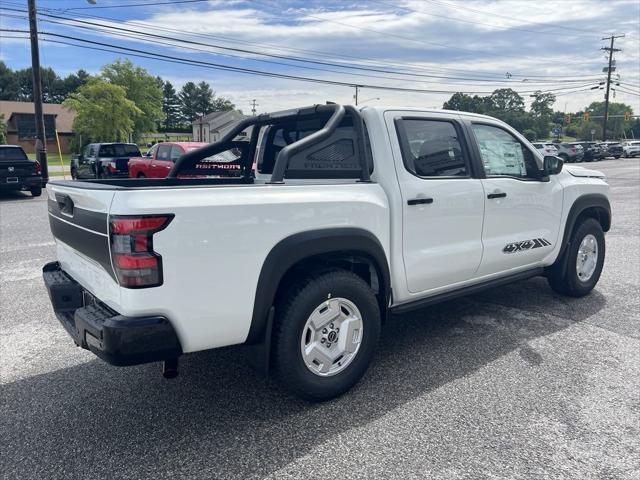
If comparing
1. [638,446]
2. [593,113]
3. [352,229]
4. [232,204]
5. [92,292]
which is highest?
[593,113]

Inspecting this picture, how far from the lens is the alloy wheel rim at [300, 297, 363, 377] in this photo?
3.16 m

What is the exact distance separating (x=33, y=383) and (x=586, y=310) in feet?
16.0

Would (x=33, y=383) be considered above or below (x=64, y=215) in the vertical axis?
below

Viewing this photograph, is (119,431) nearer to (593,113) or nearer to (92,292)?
(92,292)

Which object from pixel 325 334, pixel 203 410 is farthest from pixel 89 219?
pixel 325 334

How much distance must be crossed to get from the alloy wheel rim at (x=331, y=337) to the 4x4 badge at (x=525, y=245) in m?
1.79

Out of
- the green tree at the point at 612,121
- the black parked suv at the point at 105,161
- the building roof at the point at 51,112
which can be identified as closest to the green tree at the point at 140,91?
the building roof at the point at 51,112

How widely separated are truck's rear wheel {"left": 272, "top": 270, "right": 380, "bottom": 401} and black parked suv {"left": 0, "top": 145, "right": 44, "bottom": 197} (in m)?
15.0

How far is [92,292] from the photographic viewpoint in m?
3.04

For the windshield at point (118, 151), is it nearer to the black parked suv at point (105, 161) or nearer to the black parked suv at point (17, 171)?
the black parked suv at point (105, 161)

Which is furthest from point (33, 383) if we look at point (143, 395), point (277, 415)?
point (277, 415)

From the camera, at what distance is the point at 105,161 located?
68.7ft

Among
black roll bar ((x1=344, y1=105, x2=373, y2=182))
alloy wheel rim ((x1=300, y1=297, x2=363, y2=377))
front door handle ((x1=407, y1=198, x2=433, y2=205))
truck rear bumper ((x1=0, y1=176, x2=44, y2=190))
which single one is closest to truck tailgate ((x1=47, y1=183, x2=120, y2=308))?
alloy wheel rim ((x1=300, y1=297, x2=363, y2=377))

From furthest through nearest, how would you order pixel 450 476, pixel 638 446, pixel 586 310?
1. pixel 586 310
2. pixel 638 446
3. pixel 450 476
